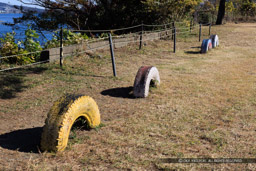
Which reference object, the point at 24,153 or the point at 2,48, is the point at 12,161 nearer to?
the point at 24,153

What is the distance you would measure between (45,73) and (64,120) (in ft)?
14.7

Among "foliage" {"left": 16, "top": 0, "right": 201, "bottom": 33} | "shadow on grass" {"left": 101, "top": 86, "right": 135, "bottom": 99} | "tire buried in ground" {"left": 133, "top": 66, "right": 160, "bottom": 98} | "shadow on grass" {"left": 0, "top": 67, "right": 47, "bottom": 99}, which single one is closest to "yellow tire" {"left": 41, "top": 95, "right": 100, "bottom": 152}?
"tire buried in ground" {"left": 133, "top": 66, "right": 160, "bottom": 98}

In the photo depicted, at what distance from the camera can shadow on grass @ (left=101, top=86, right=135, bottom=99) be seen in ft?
20.8

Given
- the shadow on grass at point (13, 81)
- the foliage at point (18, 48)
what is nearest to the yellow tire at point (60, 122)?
the shadow on grass at point (13, 81)

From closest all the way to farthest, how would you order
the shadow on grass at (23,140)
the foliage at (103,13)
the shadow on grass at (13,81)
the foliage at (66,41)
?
the shadow on grass at (23,140)
the shadow on grass at (13,81)
the foliage at (66,41)
the foliage at (103,13)

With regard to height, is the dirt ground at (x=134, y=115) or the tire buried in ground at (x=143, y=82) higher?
the tire buried in ground at (x=143, y=82)

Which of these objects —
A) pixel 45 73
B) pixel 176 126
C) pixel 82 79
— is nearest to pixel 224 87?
pixel 176 126

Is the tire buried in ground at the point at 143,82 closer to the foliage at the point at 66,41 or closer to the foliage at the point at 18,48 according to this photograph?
the foliage at the point at 18,48

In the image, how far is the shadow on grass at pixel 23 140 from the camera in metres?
3.76

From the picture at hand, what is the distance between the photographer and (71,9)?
15.0 metres

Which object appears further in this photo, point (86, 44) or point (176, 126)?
point (86, 44)

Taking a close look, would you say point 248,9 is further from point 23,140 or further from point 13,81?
point 23,140

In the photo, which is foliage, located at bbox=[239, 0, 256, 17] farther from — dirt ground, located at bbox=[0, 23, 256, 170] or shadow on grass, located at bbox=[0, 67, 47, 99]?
shadow on grass, located at bbox=[0, 67, 47, 99]

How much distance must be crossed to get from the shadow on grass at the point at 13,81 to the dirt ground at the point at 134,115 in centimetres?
2
